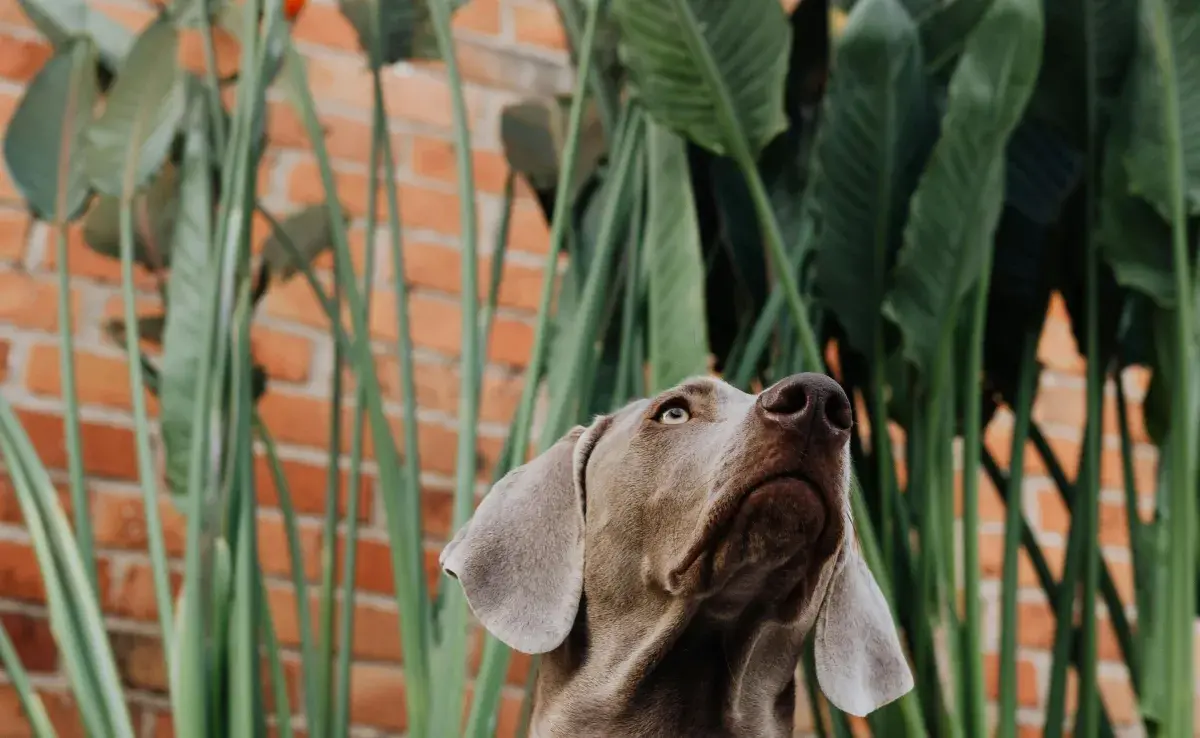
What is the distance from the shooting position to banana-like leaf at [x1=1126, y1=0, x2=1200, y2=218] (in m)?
0.67

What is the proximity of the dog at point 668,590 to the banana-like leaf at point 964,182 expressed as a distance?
0.96 feet

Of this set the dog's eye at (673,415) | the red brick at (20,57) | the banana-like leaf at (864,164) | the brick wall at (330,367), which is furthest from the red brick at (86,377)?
the dog's eye at (673,415)

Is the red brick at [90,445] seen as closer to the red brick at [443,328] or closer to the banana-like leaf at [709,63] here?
the red brick at [443,328]

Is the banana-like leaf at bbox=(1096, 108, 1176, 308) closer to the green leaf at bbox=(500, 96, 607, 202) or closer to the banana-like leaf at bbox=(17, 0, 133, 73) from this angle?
the green leaf at bbox=(500, 96, 607, 202)

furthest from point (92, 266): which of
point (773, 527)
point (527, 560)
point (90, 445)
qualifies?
point (773, 527)

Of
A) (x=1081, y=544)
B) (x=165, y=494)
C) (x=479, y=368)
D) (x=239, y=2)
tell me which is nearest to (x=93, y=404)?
(x=165, y=494)

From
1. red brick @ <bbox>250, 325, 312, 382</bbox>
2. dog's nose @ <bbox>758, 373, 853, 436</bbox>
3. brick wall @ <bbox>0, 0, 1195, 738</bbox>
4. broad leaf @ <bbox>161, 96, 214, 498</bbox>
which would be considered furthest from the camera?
red brick @ <bbox>250, 325, 312, 382</bbox>

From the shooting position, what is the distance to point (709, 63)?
2.03 feet

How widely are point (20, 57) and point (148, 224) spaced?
446 millimetres

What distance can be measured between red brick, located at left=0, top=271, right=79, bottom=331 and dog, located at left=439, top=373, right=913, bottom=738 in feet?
3.13

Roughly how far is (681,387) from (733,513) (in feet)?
0.27

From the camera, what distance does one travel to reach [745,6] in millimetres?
629

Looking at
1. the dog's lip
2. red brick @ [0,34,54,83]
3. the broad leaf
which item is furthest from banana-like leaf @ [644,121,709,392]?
red brick @ [0,34,54,83]

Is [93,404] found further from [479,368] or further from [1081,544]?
[1081,544]
